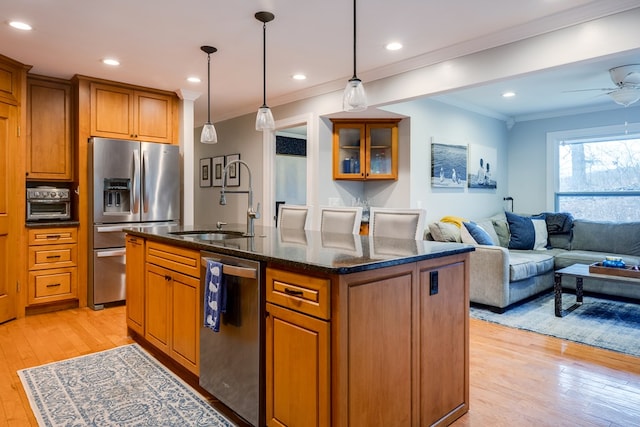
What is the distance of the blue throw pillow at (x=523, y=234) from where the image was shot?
204 inches

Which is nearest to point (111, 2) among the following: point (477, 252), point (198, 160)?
point (477, 252)

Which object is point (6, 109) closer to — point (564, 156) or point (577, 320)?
point (577, 320)

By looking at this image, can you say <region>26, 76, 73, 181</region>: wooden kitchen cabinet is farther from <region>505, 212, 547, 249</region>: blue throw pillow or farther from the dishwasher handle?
<region>505, 212, 547, 249</region>: blue throw pillow

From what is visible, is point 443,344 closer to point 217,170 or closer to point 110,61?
point 110,61

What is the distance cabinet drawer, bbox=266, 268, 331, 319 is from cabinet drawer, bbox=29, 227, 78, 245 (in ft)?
10.9

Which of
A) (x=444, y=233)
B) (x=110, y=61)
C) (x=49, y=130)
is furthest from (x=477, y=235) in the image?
(x=49, y=130)

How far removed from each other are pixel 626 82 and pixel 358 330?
4.28 meters

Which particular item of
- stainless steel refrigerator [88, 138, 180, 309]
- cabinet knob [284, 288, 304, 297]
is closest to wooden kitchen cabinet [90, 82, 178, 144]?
stainless steel refrigerator [88, 138, 180, 309]

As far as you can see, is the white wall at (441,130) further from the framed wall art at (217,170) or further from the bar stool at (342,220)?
the bar stool at (342,220)

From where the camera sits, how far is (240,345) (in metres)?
1.93

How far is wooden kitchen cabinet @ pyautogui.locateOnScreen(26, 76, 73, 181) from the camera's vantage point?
4129mm

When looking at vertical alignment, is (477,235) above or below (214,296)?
above

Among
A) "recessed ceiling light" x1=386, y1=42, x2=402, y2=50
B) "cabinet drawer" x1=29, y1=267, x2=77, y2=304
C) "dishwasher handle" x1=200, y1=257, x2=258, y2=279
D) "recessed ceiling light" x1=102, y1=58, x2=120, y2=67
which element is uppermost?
"recessed ceiling light" x1=102, y1=58, x2=120, y2=67

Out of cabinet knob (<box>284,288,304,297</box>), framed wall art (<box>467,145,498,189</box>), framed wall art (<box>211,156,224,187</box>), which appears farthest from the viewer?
framed wall art (<box>211,156,224,187</box>)
